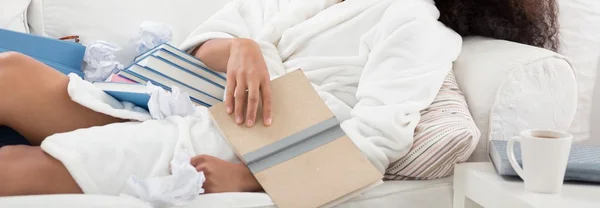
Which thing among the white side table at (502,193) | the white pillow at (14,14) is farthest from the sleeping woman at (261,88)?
the white pillow at (14,14)

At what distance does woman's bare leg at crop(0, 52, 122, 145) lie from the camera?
1009 mm

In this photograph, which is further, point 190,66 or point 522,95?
point 190,66

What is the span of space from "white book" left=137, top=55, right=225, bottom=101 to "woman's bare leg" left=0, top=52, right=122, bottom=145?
287 mm

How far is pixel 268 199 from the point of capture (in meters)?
0.97

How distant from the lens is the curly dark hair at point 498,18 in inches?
55.9

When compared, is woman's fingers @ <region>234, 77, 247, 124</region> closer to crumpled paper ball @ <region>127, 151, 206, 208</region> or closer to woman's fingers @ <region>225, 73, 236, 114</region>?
woman's fingers @ <region>225, 73, 236, 114</region>

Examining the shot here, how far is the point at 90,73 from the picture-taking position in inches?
59.4

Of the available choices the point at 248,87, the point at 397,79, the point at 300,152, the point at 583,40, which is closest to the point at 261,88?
the point at 248,87

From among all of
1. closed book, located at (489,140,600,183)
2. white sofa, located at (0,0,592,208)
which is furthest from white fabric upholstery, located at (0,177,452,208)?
closed book, located at (489,140,600,183)

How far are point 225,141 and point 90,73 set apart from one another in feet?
1.79

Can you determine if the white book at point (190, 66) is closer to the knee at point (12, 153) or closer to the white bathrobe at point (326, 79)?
the white bathrobe at point (326, 79)

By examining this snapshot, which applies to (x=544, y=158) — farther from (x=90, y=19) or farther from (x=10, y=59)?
(x=90, y=19)

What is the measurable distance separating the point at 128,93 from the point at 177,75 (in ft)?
0.85

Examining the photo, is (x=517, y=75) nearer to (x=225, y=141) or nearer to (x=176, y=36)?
(x=225, y=141)
